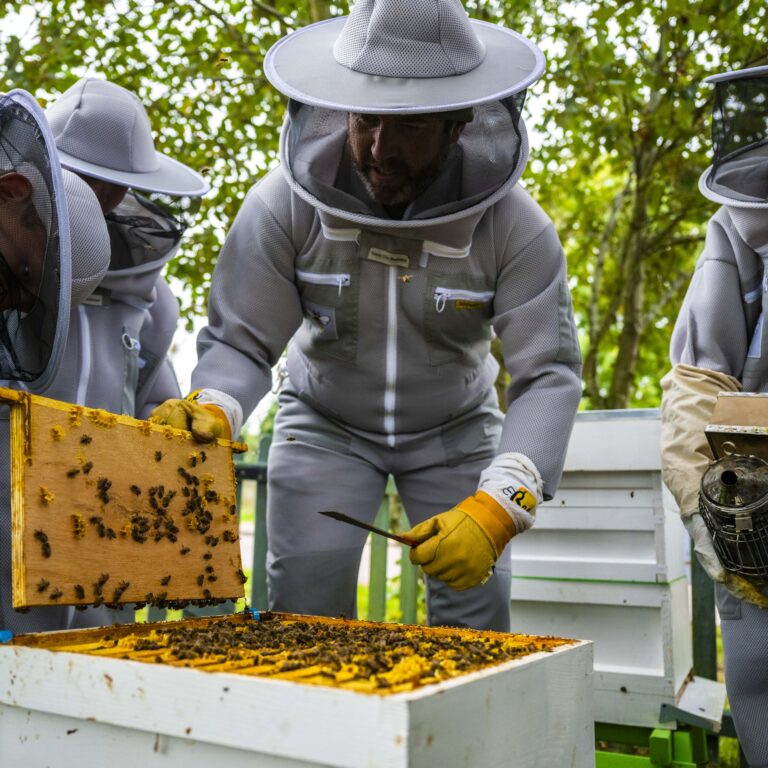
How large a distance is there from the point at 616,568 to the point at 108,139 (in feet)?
7.86

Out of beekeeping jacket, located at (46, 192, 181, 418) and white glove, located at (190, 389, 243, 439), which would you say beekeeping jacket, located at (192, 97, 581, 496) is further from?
beekeeping jacket, located at (46, 192, 181, 418)

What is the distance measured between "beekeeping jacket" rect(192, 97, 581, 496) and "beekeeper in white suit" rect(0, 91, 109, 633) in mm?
564

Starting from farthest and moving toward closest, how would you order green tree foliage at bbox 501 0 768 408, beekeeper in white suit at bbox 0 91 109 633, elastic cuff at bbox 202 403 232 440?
green tree foliage at bbox 501 0 768 408 < elastic cuff at bbox 202 403 232 440 < beekeeper in white suit at bbox 0 91 109 633

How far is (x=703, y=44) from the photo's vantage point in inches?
211

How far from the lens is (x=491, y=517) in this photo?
7.56ft

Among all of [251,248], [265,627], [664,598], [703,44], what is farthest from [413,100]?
[703,44]

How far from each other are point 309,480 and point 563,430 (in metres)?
0.80

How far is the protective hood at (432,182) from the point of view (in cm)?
246

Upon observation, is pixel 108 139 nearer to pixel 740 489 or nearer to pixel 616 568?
pixel 740 489

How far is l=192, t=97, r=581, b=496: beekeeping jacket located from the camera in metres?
2.53

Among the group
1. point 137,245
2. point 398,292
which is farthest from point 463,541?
point 137,245

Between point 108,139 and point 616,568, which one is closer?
point 108,139

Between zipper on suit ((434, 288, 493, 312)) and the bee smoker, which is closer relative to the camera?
the bee smoker

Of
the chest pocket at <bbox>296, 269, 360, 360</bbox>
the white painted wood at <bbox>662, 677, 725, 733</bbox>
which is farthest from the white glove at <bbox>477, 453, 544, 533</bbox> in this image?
the white painted wood at <bbox>662, 677, 725, 733</bbox>
